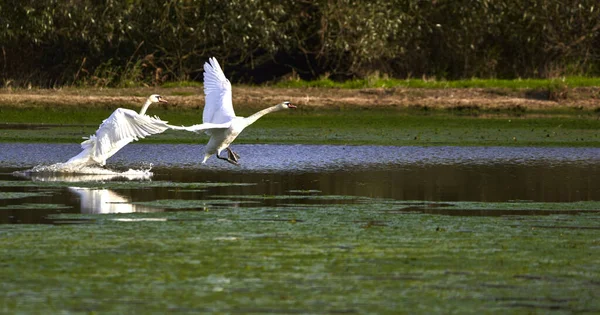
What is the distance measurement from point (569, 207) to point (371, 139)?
8983 millimetres

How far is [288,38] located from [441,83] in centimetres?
357

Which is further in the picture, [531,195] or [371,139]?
[371,139]

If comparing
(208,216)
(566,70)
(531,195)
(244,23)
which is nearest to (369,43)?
(244,23)

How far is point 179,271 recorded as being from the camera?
9.09 m

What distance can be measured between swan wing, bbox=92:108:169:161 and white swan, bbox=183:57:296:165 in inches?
32.4

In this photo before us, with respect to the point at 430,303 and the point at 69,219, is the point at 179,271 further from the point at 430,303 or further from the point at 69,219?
the point at 69,219

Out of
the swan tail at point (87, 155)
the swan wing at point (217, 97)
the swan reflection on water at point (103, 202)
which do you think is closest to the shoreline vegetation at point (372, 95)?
the swan wing at point (217, 97)

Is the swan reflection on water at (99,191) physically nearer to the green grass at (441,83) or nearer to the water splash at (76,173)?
the water splash at (76,173)

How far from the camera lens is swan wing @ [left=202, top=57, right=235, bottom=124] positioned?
16875 mm

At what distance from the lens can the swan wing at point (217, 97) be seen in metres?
16.9

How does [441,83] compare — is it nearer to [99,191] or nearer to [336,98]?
[336,98]

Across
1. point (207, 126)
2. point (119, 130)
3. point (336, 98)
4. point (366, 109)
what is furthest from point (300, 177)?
point (336, 98)

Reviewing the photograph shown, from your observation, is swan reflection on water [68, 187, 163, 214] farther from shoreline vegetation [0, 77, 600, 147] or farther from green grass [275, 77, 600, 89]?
green grass [275, 77, 600, 89]

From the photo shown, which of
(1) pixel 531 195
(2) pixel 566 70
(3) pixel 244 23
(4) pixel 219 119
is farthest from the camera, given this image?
(2) pixel 566 70
